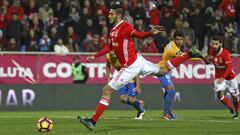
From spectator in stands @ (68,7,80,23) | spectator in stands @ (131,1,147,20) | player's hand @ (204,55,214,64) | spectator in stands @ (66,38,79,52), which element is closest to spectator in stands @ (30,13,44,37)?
spectator in stands @ (66,38,79,52)

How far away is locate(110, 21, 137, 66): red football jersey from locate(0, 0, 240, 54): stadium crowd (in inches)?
439

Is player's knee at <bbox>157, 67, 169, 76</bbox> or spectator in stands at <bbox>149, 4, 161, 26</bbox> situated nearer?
player's knee at <bbox>157, 67, 169, 76</bbox>

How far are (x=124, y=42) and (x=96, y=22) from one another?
44.4 feet

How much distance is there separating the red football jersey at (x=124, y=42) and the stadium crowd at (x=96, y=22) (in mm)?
11140

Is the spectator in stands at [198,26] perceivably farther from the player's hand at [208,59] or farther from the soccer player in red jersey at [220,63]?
the player's hand at [208,59]

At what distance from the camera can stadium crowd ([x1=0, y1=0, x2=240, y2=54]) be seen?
26.5 metres

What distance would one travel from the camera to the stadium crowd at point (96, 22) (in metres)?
26.5

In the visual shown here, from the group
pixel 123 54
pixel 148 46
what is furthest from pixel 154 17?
pixel 123 54

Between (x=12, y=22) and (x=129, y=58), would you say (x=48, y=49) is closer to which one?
(x=12, y=22)

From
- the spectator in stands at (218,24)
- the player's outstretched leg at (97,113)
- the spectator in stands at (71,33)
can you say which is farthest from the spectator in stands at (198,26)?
the player's outstretched leg at (97,113)

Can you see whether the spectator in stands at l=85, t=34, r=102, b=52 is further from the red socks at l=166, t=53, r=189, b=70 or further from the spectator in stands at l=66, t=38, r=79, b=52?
the red socks at l=166, t=53, r=189, b=70

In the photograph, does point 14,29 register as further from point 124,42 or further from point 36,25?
point 124,42

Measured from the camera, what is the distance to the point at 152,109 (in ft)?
86.9

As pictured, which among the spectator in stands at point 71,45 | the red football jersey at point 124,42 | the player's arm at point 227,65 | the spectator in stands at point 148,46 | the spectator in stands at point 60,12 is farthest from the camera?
the spectator in stands at point 60,12
